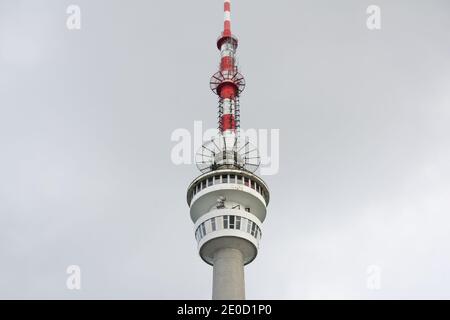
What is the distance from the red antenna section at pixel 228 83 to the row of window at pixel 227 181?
34.9ft

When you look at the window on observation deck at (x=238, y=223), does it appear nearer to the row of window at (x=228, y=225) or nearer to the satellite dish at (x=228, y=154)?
the row of window at (x=228, y=225)

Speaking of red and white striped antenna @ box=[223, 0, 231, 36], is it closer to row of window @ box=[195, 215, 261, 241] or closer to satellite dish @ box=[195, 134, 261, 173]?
satellite dish @ box=[195, 134, 261, 173]

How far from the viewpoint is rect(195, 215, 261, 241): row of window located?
274ft

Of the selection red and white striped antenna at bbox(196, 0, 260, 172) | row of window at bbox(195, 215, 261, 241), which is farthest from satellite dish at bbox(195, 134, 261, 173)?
row of window at bbox(195, 215, 261, 241)

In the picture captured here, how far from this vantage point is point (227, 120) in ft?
317

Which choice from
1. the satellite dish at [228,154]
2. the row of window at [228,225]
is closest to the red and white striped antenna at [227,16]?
the satellite dish at [228,154]

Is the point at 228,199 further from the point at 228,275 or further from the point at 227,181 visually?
the point at 228,275

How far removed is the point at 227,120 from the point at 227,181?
12328 millimetres

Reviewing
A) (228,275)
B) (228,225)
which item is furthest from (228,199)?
(228,275)

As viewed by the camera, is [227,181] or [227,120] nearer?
[227,181]

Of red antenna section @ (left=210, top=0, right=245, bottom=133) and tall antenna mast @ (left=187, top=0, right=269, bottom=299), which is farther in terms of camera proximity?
red antenna section @ (left=210, top=0, right=245, bottom=133)

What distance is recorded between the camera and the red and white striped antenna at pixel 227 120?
92812 mm
